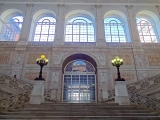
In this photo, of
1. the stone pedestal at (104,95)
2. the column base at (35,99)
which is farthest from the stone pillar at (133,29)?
the column base at (35,99)

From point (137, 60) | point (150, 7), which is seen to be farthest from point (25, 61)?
point (150, 7)

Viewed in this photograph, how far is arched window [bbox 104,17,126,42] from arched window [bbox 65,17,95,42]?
5.32ft

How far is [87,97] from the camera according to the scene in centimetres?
1382

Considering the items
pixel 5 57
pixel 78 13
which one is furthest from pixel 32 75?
pixel 78 13

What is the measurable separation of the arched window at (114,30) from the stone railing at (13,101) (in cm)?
1089

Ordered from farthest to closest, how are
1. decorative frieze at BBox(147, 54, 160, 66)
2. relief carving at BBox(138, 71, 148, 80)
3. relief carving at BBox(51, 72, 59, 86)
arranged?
decorative frieze at BBox(147, 54, 160, 66) → relief carving at BBox(138, 71, 148, 80) → relief carving at BBox(51, 72, 59, 86)

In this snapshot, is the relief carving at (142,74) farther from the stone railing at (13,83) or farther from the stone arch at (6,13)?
the stone arch at (6,13)

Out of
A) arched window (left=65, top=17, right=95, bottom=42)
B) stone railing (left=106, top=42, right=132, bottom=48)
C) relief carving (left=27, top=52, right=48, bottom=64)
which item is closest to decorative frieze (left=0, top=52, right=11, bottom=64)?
relief carving (left=27, top=52, right=48, bottom=64)

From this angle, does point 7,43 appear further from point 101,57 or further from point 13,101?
point 13,101

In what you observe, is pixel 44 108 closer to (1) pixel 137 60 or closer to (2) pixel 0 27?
(1) pixel 137 60

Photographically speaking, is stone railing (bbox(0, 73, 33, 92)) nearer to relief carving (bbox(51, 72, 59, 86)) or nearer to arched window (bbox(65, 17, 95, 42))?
relief carving (bbox(51, 72, 59, 86))

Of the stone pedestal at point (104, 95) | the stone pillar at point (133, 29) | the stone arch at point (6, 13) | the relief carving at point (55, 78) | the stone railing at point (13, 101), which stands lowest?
the stone railing at point (13, 101)

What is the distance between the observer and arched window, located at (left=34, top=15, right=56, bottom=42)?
16.5 metres

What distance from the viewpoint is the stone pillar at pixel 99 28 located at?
15250mm
